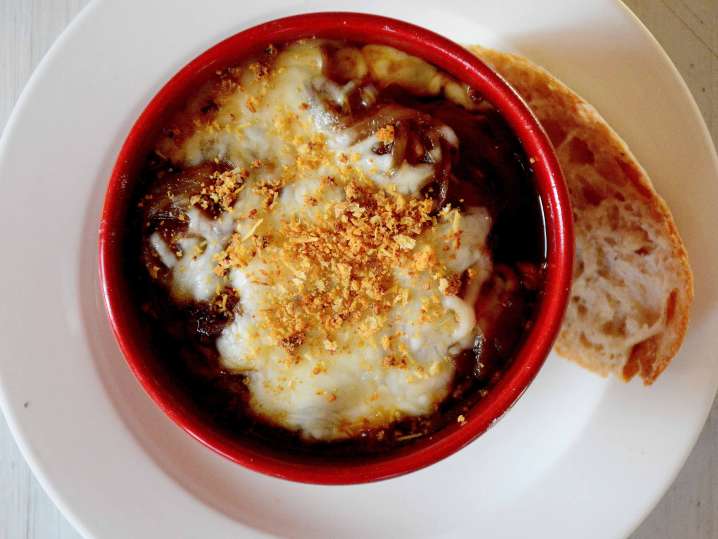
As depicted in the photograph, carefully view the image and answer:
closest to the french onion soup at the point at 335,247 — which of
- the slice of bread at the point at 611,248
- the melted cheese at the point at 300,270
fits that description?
the melted cheese at the point at 300,270

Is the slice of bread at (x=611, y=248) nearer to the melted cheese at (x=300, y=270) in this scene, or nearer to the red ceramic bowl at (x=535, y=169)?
the red ceramic bowl at (x=535, y=169)

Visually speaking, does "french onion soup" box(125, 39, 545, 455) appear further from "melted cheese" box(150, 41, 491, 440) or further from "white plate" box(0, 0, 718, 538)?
"white plate" box(0, 0, 718, 538)

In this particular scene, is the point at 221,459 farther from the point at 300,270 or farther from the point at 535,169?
the point at 535,169

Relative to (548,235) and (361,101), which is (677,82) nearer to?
(548,235)

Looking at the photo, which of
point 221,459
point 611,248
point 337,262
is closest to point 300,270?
point 337,262

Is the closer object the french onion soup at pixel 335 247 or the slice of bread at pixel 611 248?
the french onion soup at pixel 335 247
